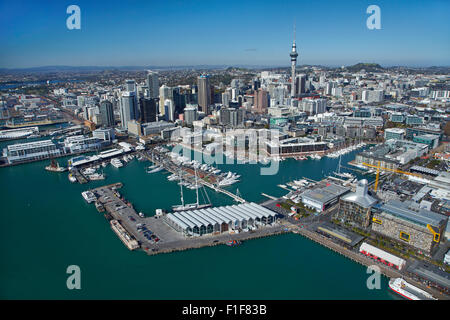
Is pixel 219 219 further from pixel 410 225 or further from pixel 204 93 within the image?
pixel 204 93

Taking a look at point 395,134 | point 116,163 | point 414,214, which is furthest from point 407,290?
point 395,134

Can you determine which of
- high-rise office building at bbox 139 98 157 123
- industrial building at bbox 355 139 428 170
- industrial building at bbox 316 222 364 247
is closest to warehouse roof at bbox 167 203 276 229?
industrial building at bbox 316 222 364 247

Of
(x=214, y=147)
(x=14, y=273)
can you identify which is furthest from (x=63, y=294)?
(x=214, y=147)

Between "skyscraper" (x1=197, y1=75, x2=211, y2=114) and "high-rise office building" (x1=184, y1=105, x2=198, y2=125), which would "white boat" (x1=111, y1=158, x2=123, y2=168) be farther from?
"skyscraper" (x1=197, y1=75, x2=211, y2=114)

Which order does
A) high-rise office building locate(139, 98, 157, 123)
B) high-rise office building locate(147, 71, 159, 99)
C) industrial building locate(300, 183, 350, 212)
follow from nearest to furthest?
industrial building locate(300, 183, 350, 212), high-rise office building locate(139, 98, 157, 123), high-rise office building locate(147, 71, 159, 99)

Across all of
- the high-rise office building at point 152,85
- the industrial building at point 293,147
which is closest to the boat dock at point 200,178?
the industrial building at point 293,147
